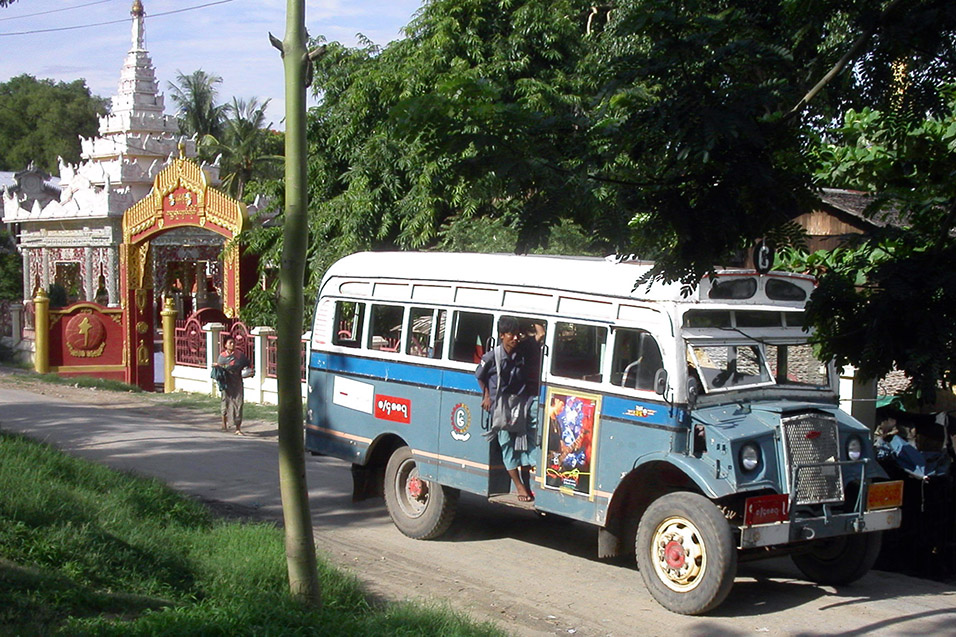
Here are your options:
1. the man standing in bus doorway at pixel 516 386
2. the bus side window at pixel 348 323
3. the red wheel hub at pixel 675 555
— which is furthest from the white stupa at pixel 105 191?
the red wheel hub at pixel 675 555

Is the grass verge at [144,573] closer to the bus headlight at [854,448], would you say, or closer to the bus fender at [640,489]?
Answer: the bus fender at [640,489]

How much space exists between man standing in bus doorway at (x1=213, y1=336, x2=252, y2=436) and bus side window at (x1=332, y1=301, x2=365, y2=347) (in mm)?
5848

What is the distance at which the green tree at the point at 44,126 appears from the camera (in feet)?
208

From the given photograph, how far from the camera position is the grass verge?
5613 mm

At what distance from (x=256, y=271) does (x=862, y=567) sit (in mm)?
17055

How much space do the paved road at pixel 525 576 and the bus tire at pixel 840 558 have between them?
0.43 feet

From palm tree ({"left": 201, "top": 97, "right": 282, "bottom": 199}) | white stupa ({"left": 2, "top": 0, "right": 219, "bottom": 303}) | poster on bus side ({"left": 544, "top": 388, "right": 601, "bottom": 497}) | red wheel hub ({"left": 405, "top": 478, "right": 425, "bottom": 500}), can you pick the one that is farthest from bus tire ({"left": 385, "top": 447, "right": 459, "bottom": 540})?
palm tree ({"left": 201, "top": 97, "right": 282, "bottom": 199})

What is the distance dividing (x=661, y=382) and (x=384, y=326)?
11.5 feet

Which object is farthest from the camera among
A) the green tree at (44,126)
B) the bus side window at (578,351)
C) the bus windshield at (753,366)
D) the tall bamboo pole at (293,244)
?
the green tree at (44,126)

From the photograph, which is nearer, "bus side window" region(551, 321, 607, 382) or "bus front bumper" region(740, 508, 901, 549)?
"bus front bumper" region(740, 508, 901, 549)

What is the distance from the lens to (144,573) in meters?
6.94

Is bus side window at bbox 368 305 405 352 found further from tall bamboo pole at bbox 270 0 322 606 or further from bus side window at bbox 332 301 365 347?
tall bamboo pole at bbox 270 0 322 606

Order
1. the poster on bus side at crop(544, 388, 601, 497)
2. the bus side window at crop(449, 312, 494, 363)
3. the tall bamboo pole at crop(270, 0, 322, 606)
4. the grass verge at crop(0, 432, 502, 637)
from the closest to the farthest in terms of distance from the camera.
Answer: the grass verge at crop(0, 432, 502, 637), the tall bamboo pole at crop(270, 0, 322, 606), the poster on bus side at crop(544, 388, 601, 497), the bus side window at crop(449, 312, 494, 363)

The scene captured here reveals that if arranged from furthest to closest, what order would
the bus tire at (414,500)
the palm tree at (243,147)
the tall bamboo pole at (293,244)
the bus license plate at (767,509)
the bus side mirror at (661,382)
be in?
the palm tree at (243,147), the bus tire at (414,500), the bus side mirror at (661,382), the bus license plate at (767,509), the tall bamboo pole at (293,244)
